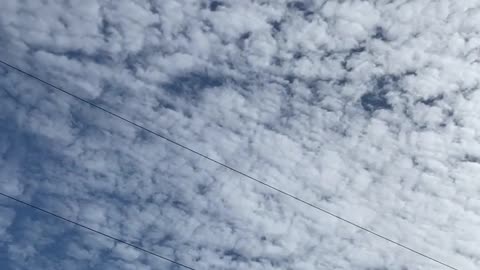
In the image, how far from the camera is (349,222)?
561 inches

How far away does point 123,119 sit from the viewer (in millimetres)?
13898

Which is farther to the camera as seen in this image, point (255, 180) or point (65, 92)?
point (255, 180)

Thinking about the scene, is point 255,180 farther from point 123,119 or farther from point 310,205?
point 123,119

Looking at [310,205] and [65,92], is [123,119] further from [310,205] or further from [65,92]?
[310,205]

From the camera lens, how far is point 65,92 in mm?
13602

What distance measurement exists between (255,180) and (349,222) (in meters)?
3.33

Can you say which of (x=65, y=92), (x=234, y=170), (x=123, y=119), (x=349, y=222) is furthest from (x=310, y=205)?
(x=65, y=92)

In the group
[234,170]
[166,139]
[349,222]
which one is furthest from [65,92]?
[349,222]

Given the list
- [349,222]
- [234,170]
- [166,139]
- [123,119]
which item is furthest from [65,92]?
[349,222]

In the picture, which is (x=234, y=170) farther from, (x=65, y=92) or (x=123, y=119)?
(x=65, y=92)

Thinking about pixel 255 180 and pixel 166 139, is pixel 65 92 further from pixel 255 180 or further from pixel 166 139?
pixel 255 180

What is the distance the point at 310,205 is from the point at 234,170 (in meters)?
2.77

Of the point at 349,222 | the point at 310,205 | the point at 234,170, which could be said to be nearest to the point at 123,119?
the point at 234,170

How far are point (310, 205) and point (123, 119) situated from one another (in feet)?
21.8
